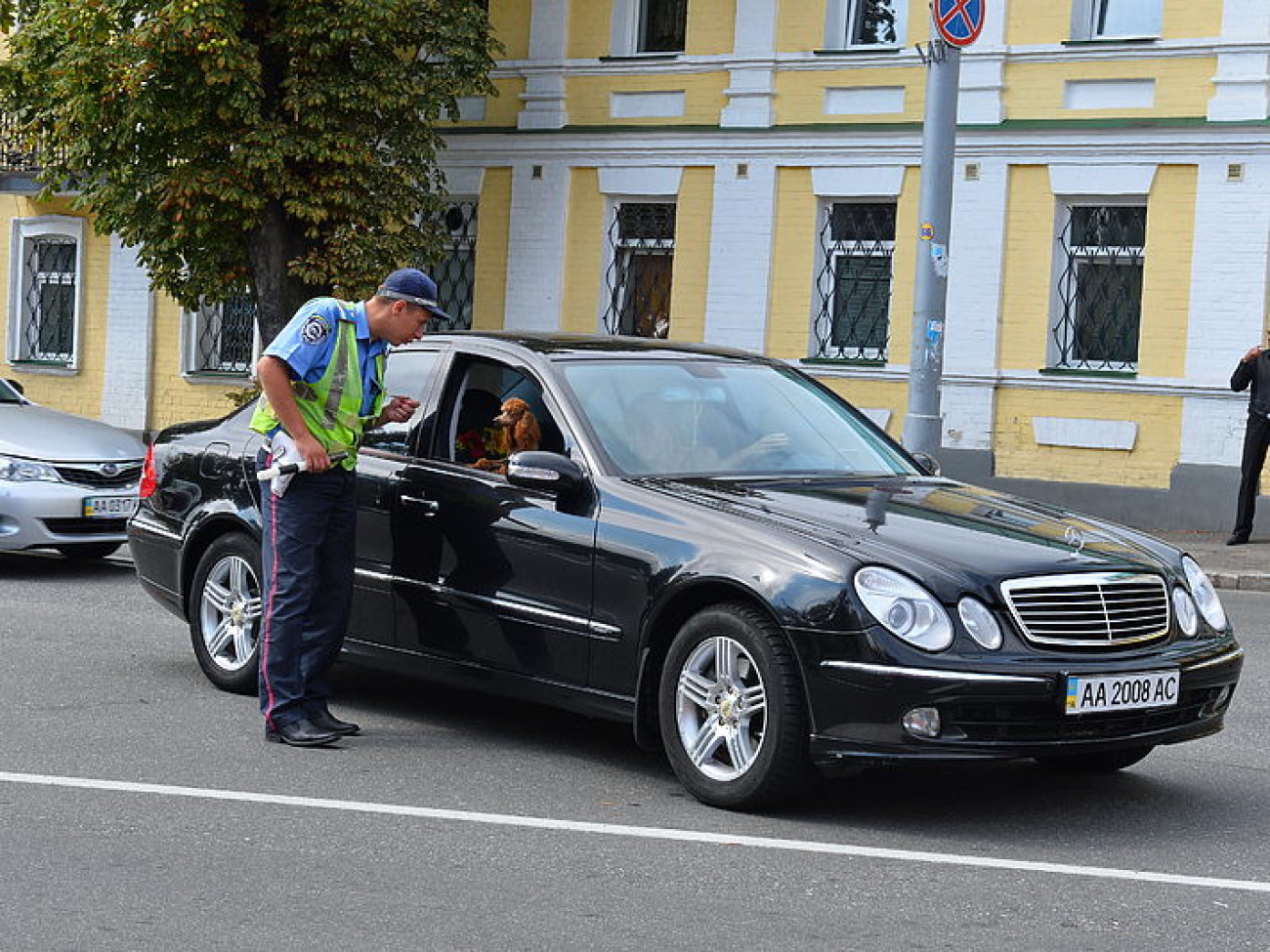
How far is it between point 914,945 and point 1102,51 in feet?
54.7

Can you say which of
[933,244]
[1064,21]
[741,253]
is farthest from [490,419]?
[741,253]

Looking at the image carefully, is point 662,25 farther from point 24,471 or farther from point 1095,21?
point 24,471

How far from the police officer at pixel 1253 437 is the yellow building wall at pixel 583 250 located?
319 inches

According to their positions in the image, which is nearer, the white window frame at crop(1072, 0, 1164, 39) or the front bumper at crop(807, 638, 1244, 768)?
the front bumper at crop(807, 638, 1244, 768)

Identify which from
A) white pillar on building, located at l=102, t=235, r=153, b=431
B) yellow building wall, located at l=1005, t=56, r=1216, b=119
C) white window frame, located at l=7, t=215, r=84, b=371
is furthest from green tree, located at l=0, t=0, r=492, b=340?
yellow building wall, located at l=1005, t=56, r=1216, b=119

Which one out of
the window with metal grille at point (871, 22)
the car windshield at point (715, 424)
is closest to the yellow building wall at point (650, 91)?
the window with metal grille at point (871, 22)

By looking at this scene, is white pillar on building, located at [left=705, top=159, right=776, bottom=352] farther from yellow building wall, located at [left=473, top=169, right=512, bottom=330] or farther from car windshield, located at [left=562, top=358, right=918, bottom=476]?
car windshield, located at [left=562, top=358, right=918, bottom=476]

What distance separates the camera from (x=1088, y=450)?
67.3 feet

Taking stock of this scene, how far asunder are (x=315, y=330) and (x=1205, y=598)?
3.25m

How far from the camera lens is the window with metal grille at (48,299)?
28938 mm

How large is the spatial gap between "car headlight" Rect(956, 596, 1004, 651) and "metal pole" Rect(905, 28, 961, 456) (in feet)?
31.0

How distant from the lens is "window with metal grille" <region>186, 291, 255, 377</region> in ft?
88.8

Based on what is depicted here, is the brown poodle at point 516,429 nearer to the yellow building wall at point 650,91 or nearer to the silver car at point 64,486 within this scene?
the silver car at point 64,486

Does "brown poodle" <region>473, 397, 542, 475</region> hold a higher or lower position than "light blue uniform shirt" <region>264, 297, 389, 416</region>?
lower
